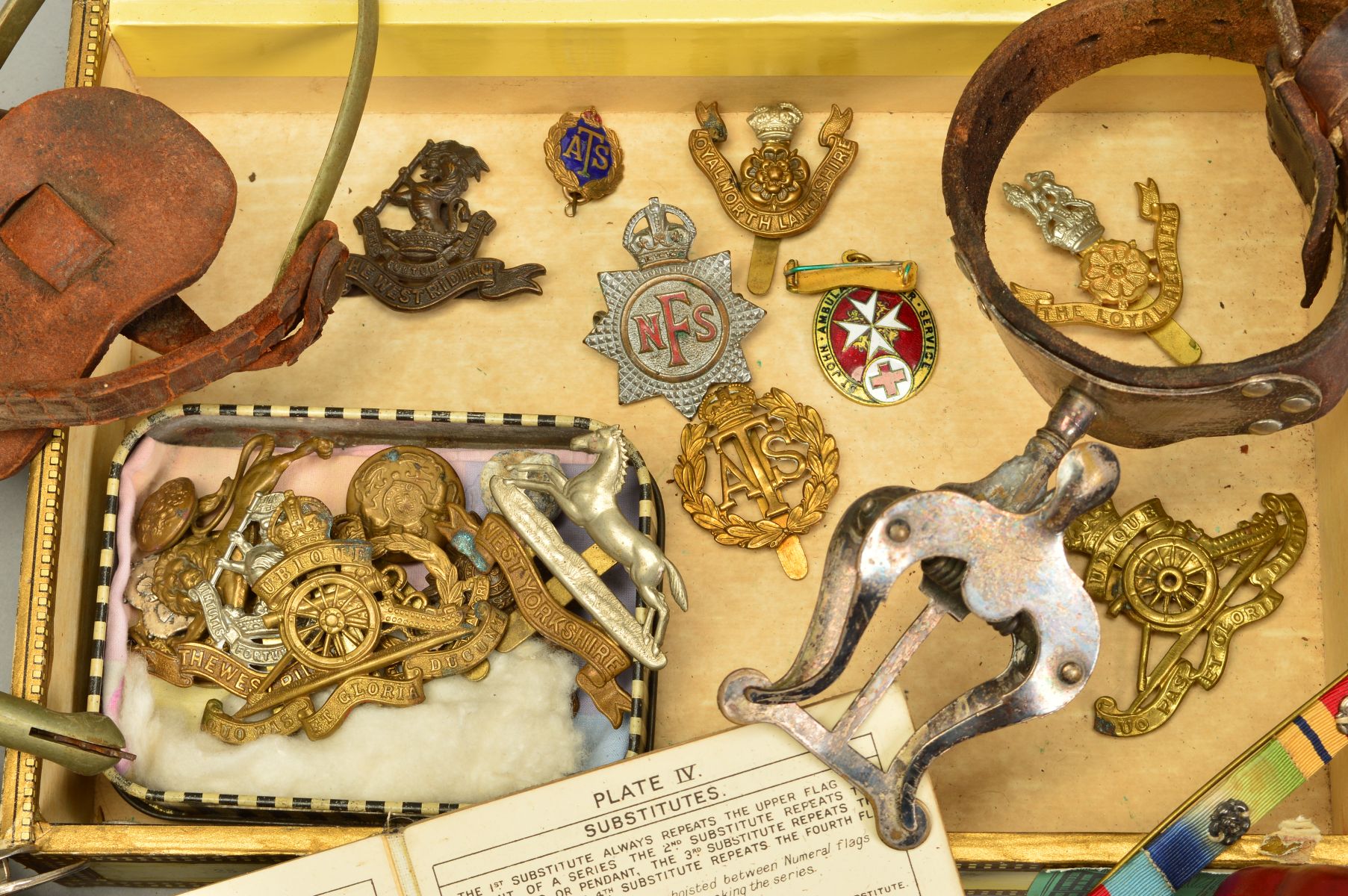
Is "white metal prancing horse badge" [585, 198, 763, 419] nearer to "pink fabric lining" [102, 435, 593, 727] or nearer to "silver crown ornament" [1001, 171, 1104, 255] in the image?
"pink fabric lining" [102, 435, 593, 727]

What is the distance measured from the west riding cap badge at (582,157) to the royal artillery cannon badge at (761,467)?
0.34 metres

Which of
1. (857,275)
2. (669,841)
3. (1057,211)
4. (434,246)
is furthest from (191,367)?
(1057,211)

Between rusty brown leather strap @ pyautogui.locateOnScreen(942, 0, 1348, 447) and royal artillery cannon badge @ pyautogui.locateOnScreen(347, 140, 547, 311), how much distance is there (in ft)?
2.17

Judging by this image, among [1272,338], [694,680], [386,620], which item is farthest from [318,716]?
[1272,338]

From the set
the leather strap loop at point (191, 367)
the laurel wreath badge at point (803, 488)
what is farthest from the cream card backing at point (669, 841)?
the leather strap loop at point (191, 367)

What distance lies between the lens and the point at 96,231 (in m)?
1.61

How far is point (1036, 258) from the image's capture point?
1.85 meters

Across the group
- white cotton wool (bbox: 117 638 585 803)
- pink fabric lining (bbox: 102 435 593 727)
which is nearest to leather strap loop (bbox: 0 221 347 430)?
pink fabric lining (bbox: 102 435 593 727)

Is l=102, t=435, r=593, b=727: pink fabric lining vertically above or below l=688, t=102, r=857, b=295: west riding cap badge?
below

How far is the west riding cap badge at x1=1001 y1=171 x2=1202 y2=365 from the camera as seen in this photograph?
69.9 inches

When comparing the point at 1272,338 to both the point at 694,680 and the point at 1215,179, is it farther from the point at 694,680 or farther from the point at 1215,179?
the point at 694,680

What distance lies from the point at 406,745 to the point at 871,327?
801mm

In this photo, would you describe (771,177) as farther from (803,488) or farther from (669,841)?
(669,841)

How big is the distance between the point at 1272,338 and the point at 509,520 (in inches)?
41.1
